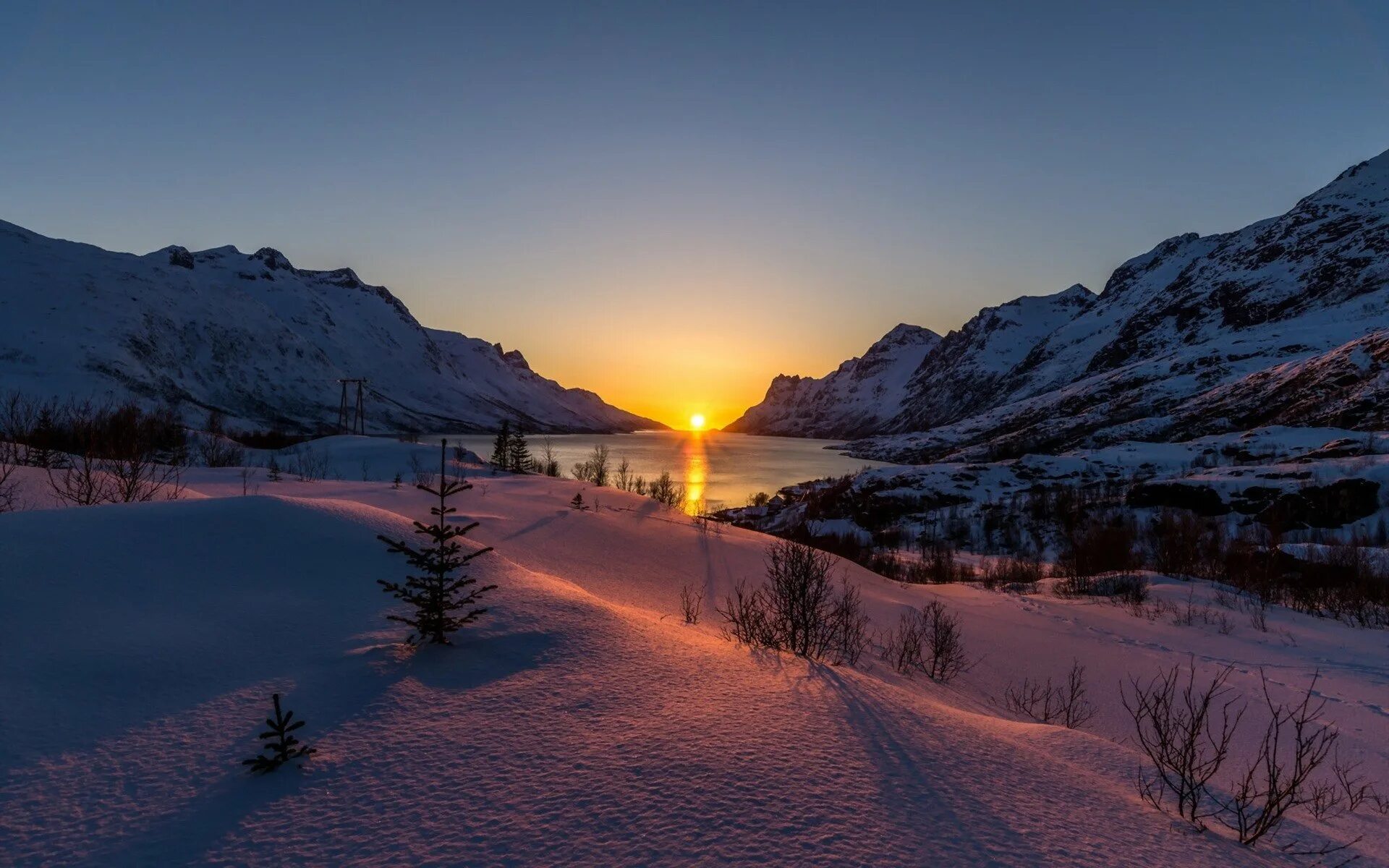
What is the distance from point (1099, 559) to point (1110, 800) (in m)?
20.5

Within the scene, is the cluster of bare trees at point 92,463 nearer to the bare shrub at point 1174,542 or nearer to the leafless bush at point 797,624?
the leafless bush at point 797,624

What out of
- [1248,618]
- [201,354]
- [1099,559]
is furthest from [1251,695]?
[201,354]

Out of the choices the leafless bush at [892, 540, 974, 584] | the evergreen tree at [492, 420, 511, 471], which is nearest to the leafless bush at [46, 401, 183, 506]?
the evergreen tree at [492, 420, 511, 471]

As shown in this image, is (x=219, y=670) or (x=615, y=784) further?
(x=219, y=670)

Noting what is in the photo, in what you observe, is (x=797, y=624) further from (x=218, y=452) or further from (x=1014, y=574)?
(x=218, y=452)

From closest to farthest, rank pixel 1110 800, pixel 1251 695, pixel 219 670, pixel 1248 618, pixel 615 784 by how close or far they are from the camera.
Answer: pixel 615 784
pixel 1110 800
pixel 219 670
pixel 1251 695
pixel 1248 618

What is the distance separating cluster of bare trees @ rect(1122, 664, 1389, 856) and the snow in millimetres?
202

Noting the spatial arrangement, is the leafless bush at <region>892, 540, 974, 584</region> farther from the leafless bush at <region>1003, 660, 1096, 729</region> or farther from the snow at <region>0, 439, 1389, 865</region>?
the snow at <region>0, 439, 1389, 865</region>

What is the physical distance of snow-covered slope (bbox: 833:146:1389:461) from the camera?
136 ft

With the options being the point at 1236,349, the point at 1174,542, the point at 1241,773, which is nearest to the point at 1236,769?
the point at 1241,773

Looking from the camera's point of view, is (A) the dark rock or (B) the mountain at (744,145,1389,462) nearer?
(A) the dark rock

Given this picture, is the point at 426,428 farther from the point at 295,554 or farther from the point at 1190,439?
the point at 295,554

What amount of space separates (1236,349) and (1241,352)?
183 centimetres

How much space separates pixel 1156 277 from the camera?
15862 centimetres
